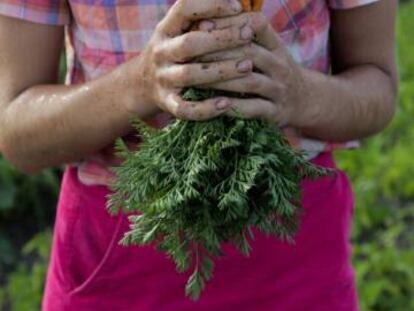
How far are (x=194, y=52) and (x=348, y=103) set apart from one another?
1.43 ft

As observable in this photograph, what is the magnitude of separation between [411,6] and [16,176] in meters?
3.24

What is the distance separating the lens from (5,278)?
152 inches

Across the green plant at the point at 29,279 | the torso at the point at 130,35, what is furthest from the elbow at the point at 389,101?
the green plant at the point at 29,279

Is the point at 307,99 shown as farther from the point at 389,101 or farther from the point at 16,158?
the point at 16,158

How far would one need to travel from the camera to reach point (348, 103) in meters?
1.95

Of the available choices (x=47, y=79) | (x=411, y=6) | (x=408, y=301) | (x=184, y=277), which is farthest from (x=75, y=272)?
(x=411, y=6)

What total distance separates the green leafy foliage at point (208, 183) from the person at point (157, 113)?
0.18ft

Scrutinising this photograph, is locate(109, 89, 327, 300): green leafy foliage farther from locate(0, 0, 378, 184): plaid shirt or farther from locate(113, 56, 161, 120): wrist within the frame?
locate(0, 0, 378, 184): plaid shirt

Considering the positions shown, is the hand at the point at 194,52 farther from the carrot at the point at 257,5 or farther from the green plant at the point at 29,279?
the green plant at the point at 29,279

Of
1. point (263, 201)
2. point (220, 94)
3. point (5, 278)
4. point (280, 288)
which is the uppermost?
point (220, 94)

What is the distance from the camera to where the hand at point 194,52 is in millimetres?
1617

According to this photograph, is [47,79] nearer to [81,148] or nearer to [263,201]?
[81,148]

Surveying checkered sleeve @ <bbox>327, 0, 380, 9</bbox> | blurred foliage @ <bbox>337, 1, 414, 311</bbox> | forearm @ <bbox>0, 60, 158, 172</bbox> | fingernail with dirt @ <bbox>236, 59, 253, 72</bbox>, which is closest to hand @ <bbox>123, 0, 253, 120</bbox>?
fingernail with dirt @ <bbox>236, 59, 253, 72</bbox>

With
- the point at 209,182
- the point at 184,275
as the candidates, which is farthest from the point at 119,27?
the point at 184,275
